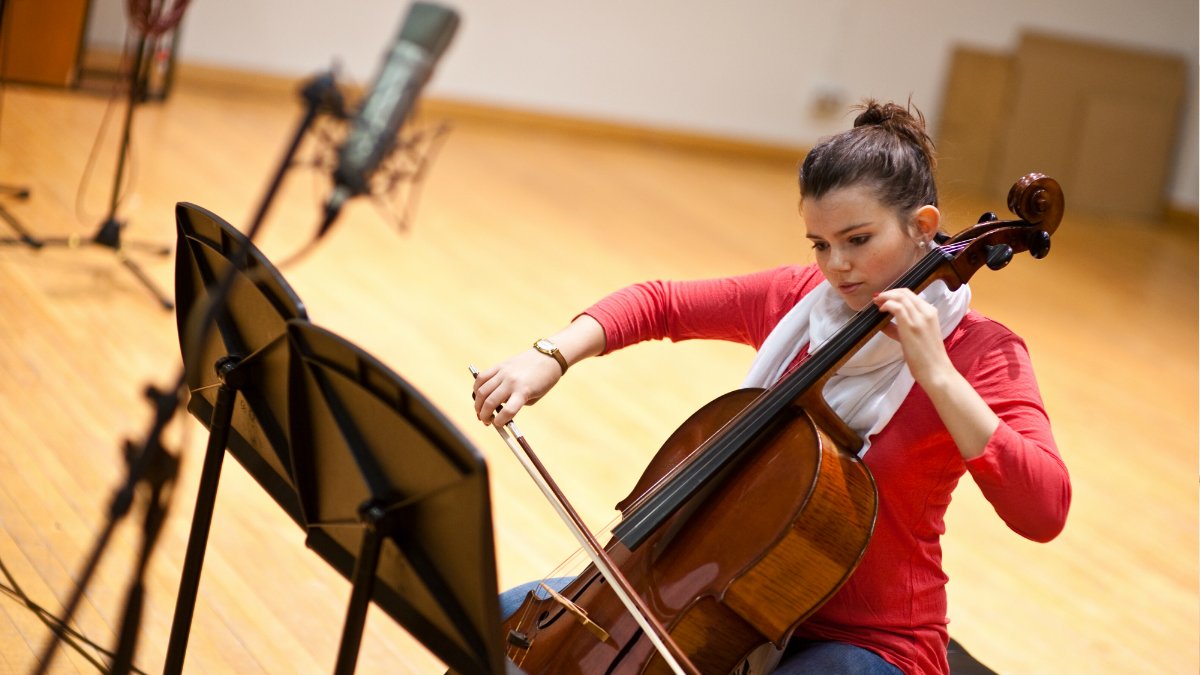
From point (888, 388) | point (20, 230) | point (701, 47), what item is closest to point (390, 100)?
point (888, 388)

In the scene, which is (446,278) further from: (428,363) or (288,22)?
(288,22)

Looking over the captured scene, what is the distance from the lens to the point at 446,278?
3.99 m

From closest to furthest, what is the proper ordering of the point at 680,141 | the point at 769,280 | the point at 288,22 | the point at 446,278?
the point at 769,280, the point at 446,278, the point at 288,22, the point at 680,141

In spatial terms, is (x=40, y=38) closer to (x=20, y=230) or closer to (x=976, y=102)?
(x=20, y=230)

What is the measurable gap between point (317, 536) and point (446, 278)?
269cm

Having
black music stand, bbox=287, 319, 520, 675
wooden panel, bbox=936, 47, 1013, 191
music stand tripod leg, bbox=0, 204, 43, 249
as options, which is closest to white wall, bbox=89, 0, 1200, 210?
wooden panel, bbox=936, 47, 1013, 191

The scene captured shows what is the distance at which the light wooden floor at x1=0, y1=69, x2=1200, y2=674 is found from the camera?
2207 mm

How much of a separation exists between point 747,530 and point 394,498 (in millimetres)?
409

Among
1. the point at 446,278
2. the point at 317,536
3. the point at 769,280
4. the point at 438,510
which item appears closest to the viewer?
the point at 438,510

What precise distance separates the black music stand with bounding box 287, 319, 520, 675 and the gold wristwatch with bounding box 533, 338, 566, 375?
1.28 feet

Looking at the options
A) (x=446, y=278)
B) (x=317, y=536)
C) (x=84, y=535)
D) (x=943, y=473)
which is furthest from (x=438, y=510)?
(x=446, y=278)

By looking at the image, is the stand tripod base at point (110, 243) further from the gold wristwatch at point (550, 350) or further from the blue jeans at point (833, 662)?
the blue jeans at point (833, 662)

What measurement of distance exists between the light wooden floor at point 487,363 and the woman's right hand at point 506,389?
340 mm

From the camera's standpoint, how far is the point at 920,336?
4.35 feet
